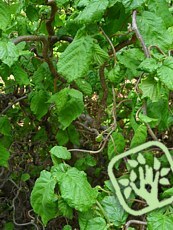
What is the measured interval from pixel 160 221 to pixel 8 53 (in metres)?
0.69

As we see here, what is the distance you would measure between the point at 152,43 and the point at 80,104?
45 cm

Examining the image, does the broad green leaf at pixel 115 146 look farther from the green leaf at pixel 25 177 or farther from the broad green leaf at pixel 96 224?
the green leaf at pixel 25 177

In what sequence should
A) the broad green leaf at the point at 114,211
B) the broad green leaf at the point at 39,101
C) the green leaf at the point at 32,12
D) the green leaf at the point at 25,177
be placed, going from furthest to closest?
the green leaf at the point at 25,177 < the broad green leaf at the point at 39,101 < the green leaf at the point at 32,12 < the broad green leaf at the point at 114,211

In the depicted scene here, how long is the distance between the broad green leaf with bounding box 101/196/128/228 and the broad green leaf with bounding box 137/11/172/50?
0.47 metres

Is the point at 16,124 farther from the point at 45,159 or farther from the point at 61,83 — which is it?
the point at 61,83

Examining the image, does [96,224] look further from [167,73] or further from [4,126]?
[4,126]

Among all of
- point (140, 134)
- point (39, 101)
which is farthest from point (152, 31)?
point (39, 101)

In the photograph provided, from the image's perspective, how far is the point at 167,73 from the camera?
4.25 ft

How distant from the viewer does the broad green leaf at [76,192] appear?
130 cm

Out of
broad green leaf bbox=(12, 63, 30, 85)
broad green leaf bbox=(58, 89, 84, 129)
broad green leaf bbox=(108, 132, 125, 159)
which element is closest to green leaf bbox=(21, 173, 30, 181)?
broad green leaf bbox=(58, 89, 84, 129)

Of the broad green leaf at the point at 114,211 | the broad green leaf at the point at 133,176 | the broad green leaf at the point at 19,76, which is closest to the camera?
the broad green leaf at the point at 114,211

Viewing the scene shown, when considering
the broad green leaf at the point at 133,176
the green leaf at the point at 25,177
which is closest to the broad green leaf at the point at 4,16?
the broad green leaf at the point at 133,176

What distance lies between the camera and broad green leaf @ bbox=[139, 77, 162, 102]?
1336mm

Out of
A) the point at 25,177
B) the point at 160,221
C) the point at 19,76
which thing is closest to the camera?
the point at 160,221
